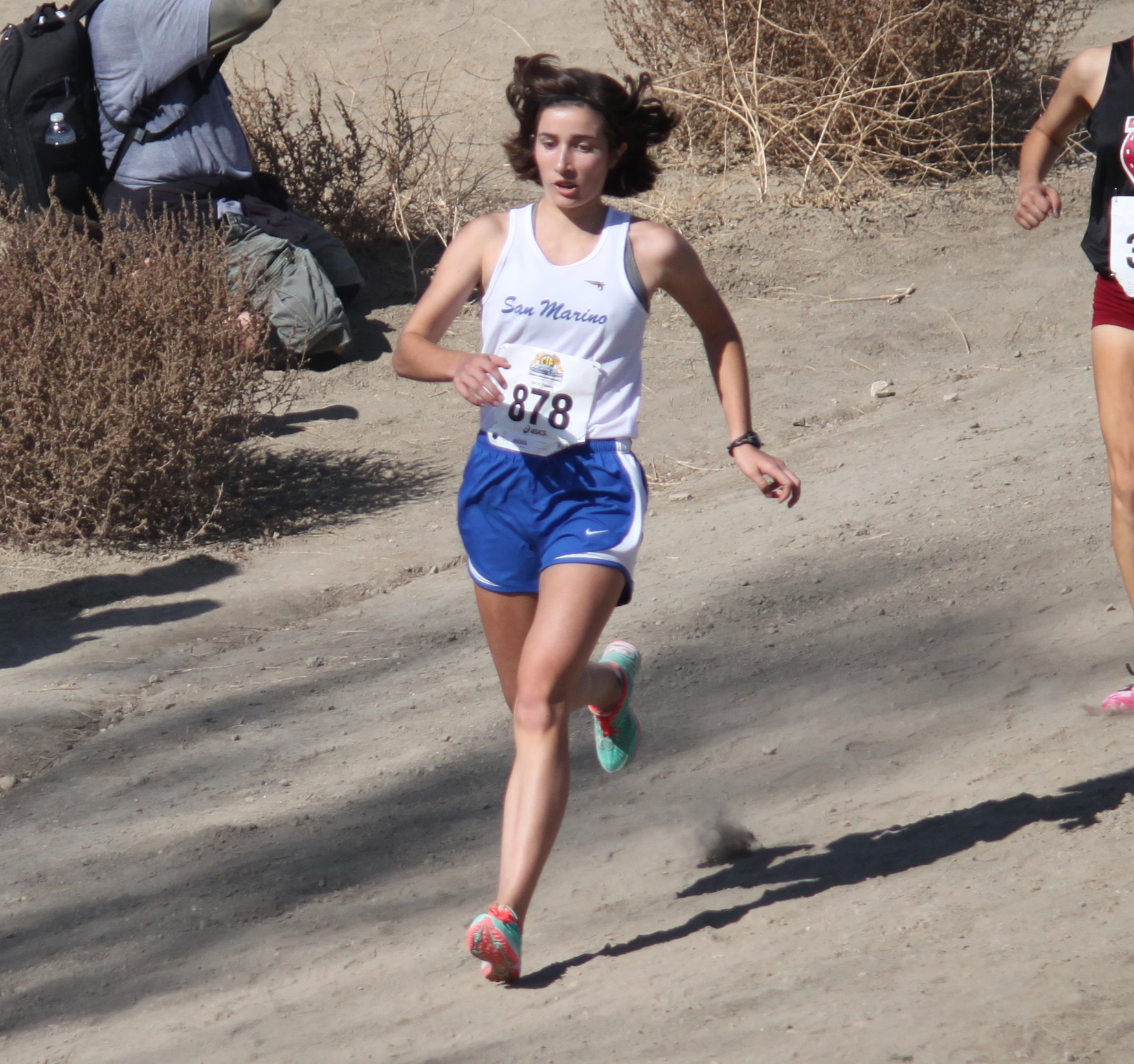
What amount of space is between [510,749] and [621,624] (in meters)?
1.00

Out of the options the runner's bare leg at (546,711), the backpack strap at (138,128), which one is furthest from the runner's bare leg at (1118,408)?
the backpack strap at (138,128)

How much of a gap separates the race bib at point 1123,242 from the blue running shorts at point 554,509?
4.68ft

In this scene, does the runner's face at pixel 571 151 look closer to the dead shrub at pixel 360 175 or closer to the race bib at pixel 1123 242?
the race bib at pixel 1123 242

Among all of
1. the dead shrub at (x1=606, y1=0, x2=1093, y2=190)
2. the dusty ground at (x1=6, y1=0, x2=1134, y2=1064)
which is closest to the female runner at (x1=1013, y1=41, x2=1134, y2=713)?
the dusty ground at (x1=6, y1=0, x2=1134, y2=1064)

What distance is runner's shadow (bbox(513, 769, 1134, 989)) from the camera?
128 inches

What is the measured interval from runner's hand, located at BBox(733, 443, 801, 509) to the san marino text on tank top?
1183mm

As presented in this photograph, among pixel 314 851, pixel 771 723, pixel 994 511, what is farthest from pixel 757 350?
pixel 314 851

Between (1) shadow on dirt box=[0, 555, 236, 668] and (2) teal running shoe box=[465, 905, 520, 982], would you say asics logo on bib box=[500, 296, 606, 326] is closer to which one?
(2) teal running shoe box=[465, 905, 520, 982]

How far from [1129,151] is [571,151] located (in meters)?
1.47

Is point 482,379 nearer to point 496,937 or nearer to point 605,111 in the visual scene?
point 605,111

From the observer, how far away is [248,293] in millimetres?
6930

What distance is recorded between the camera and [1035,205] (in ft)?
12.2

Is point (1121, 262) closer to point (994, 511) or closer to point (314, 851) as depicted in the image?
point (994, 511)

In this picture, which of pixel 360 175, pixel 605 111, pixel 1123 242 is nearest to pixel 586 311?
pixel 605 111
